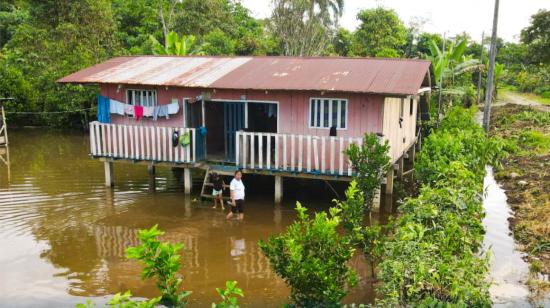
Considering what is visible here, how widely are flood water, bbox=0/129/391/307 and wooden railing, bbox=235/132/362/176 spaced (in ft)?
4.37

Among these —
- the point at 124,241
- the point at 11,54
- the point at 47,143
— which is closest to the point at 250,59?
the point at 124,241

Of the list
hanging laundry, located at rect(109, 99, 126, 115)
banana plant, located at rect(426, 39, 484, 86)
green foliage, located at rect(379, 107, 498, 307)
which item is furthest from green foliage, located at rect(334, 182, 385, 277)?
banana plant, located at rect(426, 39, 484, 86)

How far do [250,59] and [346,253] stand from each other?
10.5m

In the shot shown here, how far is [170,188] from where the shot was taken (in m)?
16.4

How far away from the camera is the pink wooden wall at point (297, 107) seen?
12.9 meters

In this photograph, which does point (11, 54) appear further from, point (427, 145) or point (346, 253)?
point (346, 253)

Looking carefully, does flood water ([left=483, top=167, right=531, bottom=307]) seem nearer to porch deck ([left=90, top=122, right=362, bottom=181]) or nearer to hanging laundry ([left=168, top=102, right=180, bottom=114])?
porch deck ([left=90, top=122, right=362, bottom=181])

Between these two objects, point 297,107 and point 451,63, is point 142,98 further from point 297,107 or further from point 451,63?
point 451,63

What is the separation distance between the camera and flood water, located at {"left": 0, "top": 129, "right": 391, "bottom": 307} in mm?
9016

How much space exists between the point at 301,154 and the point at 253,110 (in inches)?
137

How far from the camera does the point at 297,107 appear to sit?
1363 centimetres

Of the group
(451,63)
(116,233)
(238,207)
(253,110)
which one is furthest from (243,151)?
(451,63)

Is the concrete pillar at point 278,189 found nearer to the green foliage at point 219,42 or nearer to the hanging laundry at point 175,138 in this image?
the hanging laundry at point 175,138

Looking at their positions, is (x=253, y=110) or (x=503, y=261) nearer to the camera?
(x=503, y=261)
